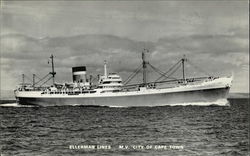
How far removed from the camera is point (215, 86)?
39844 millimetres

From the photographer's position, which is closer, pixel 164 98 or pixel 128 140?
pixel 128 140

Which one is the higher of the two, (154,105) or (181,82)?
(181,82)

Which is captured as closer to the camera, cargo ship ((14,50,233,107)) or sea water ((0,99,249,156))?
sea water ((0,99,249,156))

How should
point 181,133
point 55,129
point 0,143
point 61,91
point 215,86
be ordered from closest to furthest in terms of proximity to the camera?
point 0,143, point 181,133, point 55,129, point 215,86, point 61,91

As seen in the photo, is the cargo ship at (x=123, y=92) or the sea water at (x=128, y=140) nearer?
the sea water at (x=128, y=140)

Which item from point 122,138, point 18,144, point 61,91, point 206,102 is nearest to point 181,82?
point 206,102

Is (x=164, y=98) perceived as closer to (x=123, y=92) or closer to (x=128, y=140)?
(x=123, y=92)

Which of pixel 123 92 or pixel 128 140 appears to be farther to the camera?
pixel 123 92

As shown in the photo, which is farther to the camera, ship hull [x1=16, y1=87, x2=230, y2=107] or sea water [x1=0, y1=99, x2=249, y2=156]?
ship hull [x1=16, y1=87, x2=230, y2=107]

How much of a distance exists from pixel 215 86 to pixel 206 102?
6.98 feet

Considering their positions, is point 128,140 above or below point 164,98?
below

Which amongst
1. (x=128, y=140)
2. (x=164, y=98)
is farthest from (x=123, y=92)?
(x=128, y=140)

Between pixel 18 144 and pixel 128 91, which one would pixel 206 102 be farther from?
pixel 18 144

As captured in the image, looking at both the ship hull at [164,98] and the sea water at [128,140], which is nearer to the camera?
the sea water at [128,140]
